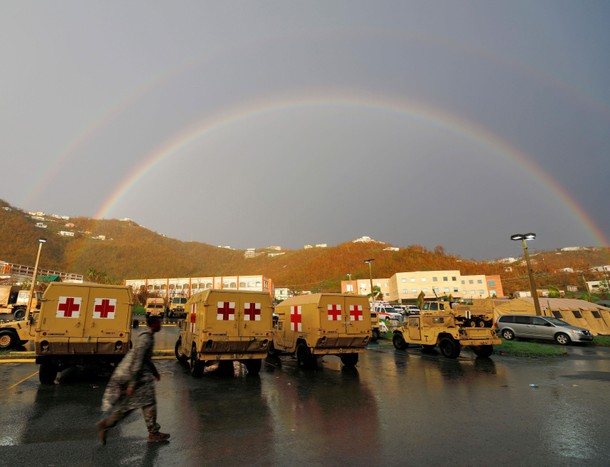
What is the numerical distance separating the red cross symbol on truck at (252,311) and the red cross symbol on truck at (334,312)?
8.66 feet

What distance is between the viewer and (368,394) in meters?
8.88

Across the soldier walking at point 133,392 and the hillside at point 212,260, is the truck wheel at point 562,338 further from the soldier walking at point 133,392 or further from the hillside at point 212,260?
the hillside at point 212,260

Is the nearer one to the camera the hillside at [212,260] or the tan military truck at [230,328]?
the tan military truck at [230,328]

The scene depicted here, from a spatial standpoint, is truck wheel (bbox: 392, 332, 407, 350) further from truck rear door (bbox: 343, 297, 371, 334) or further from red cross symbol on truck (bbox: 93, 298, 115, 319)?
red cross symbol on truck (bbox: 93, 298, 115, 319)

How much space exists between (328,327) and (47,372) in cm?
829

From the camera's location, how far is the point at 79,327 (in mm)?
9656

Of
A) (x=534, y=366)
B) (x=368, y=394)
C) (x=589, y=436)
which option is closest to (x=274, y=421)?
(x=368, y=394)

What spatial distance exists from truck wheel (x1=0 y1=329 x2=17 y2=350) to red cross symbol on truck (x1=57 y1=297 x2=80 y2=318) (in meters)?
8.76

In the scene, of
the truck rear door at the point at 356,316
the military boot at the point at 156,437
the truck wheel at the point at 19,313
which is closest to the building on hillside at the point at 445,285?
the truck wheel at the point at 19,313

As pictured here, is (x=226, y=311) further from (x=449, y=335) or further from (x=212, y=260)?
(x=212, y=260)

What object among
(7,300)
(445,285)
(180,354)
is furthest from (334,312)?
(445,285)

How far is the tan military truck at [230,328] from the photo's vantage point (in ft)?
33.7

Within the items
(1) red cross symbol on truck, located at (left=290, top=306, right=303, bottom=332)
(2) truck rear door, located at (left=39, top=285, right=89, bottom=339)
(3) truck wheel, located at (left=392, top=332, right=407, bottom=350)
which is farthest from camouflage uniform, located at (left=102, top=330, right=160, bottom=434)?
(3) truck wheel, located at (left=392, top=332, right=407, bottom=350)

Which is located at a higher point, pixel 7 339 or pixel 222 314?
pixel 222 314
